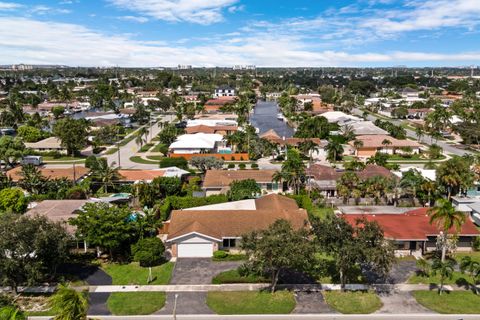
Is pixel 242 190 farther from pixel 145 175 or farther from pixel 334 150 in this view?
pixel 334 150

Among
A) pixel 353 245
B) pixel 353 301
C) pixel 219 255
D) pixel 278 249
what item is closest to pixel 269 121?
pixel 219 255

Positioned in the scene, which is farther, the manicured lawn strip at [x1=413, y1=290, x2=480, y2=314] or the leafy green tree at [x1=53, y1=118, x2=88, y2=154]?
the leafy green tree at [x1=53, y1=118, x2=88, y2=154]

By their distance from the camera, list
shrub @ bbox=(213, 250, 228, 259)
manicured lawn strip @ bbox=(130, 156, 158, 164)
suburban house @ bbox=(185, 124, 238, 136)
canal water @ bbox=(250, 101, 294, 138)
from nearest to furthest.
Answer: shrub @ bbox=(213, 250, 228, 259)
manicured lawn strip @ bbox=(130, 156, 158, 164)
suburban house @ bbox=(185, 124, 238, 136)
canal water @ bbox=(250, 101, 294, 138)

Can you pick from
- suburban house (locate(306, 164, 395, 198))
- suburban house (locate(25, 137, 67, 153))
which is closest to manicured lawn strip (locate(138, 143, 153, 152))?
suburban house (locate(25, 137, 67, 153))

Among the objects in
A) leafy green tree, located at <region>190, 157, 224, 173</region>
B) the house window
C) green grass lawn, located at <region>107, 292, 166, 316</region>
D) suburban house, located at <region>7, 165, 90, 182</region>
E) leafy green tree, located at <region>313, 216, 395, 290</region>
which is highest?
leafy green tree, located at <region>313, 216, 395, 290</region>

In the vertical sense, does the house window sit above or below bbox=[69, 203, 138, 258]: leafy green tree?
below

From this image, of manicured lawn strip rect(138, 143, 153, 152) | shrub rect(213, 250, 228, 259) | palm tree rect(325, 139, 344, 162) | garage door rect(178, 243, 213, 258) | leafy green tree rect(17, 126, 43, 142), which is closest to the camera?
shrub rect(213, 250, 228, 259)

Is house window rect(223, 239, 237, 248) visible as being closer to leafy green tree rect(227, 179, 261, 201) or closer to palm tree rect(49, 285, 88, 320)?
leafy green tree rect(227, 179, 261, 201)

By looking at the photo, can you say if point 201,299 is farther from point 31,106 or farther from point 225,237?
point 31,106

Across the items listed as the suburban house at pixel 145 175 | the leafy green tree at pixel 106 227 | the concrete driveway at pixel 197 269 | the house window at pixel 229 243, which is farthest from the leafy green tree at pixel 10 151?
the house window at pixel 229 243
